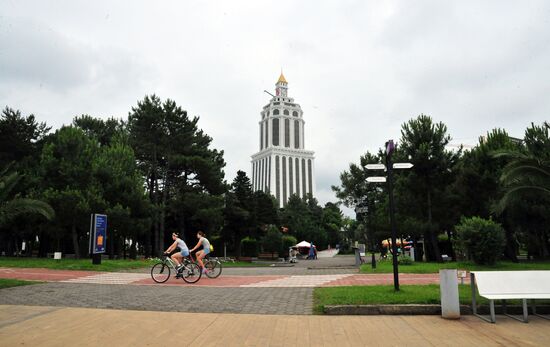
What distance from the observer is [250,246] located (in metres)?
47.6

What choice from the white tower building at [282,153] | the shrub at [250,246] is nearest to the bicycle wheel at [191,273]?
the shrub at [250,246]

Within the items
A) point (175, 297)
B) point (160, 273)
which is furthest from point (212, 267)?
point (175, 297)

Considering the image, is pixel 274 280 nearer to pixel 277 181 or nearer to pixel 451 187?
pixel 451 187

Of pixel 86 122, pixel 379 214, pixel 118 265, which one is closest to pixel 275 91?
pixel 86 122

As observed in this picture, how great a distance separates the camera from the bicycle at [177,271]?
13711mm

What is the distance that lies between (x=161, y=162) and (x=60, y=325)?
37.5 m

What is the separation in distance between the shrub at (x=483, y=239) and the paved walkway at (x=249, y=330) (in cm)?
1120

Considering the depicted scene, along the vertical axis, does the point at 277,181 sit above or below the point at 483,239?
above

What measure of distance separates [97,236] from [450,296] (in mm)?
19260

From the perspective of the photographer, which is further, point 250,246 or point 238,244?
point 250,246

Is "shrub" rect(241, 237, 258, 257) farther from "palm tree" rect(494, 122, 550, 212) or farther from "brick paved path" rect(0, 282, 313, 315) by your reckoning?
"palm tree" rect(494, 122, 550, 212)

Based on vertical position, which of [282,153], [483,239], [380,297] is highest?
[282,153]

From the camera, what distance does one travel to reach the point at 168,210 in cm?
4059

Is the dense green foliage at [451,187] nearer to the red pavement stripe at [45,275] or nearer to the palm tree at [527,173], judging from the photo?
the palm tree at [527,173]
